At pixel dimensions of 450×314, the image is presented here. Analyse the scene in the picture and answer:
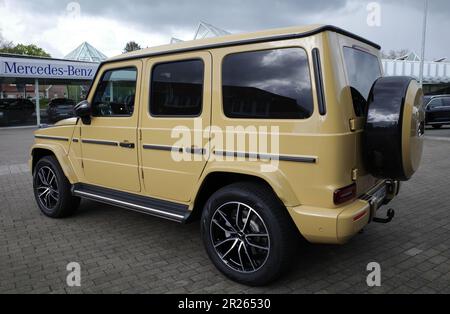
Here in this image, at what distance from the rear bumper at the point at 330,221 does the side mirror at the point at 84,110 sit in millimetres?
2672

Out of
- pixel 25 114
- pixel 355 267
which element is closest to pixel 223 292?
pixel 355 267

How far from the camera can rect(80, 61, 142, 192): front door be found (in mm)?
4113

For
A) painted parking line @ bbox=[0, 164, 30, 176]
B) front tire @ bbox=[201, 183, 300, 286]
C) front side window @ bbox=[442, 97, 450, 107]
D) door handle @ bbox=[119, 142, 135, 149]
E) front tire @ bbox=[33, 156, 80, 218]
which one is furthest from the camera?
front side window @ bbox=[442, 97, 450, 107]

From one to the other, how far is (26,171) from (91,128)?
4913 millimetres

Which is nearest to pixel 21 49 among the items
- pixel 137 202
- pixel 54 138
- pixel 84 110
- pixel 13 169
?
pixel 13 169

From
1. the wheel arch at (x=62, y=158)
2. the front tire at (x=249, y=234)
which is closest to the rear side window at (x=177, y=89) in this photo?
the front tire at (x=249, y=234)

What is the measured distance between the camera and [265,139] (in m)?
3.13

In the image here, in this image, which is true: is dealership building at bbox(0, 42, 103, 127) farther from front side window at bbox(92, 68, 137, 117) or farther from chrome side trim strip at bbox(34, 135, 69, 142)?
front side window at bbox(92, 68, 137, 117)

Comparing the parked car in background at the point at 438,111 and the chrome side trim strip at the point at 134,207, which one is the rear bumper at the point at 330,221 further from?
the parked car in background at the point at 438,111

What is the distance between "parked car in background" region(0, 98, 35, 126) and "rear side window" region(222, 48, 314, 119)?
21.8 m

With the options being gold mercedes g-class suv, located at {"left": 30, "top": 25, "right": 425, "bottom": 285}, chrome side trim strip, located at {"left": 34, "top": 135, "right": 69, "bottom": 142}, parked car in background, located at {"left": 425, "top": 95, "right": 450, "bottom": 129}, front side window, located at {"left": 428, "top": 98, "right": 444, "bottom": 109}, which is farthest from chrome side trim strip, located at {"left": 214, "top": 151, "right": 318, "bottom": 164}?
front side window, located at {"left": 428, "top": 98, "right": 444, "bottom": 109}

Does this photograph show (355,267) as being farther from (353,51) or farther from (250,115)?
(353,51)

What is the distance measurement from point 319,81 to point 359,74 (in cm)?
72

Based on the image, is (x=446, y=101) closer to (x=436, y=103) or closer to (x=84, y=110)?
(x=436, y=103)
